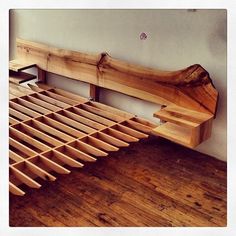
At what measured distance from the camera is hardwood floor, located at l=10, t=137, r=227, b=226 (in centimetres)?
161

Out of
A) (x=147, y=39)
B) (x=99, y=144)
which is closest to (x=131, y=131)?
(x=99, y=144)

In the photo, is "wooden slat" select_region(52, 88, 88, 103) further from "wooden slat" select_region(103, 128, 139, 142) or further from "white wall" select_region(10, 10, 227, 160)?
"wooden slat" select_region(103, 128, 139, 142)

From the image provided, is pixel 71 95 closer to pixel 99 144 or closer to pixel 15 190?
pixel 99 144

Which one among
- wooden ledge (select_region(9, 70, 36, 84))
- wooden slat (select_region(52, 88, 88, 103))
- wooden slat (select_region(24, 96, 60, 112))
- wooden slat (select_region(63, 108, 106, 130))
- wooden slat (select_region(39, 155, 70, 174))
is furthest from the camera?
wooden ledge (select_region(9, 70, 36, 84))

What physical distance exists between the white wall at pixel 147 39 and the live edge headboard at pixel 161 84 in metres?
0.08

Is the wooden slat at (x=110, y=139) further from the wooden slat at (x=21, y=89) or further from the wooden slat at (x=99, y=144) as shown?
the wooden slat at (x=21, y=89)

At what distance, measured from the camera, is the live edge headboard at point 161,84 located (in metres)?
1.96

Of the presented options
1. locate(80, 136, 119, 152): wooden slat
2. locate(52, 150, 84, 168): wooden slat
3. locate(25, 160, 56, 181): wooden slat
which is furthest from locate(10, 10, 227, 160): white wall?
locate(25, 160, 56, 181): wooden slat

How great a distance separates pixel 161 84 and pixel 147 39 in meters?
0.29

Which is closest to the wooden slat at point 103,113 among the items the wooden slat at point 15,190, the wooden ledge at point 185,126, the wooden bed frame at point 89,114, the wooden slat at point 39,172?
the wooden bed frame at point 89,114

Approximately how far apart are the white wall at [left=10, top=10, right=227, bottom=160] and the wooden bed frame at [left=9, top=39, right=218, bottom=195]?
82 millimetres

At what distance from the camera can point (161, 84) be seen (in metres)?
2.17
